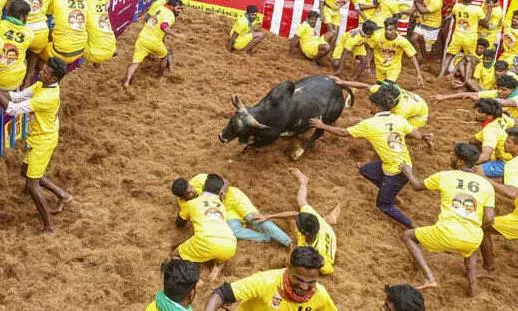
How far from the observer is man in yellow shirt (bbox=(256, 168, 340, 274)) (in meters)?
6.46

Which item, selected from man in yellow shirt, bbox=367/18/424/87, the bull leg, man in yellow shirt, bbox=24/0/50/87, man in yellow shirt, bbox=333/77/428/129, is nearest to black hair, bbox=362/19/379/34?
man in yellow shirt, bbox=367/18/424/87

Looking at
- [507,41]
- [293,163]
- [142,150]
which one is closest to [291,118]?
[293,163]

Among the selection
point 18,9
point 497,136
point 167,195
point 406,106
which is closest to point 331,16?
point 406,106

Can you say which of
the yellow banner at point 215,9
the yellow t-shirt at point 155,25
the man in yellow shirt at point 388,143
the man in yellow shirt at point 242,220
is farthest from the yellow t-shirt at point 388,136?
the yellow banner at point 215,9

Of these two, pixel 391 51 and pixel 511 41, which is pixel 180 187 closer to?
pixel 391 51

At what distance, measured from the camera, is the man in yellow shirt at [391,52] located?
1058 cm

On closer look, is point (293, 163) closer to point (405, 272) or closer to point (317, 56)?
point (405, 272)

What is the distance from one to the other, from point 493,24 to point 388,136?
552cm

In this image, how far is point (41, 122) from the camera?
6965 millimetres

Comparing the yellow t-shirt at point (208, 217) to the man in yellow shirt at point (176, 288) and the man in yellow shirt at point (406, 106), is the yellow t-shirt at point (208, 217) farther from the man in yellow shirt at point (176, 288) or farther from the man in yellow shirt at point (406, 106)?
the man in yellow shirt at point (406, 106)

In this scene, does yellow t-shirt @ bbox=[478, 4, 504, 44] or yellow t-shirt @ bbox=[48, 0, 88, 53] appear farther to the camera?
yellow t-shirt @ bbox=[478, 4, 504, 44]

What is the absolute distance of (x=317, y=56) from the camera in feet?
40.8

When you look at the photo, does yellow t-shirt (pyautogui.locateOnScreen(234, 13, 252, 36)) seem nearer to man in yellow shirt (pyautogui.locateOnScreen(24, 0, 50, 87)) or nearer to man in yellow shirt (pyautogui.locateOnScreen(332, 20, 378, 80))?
man in yellow shirt (pyautogui.locateOnScreen(332, 20, 378, 80))

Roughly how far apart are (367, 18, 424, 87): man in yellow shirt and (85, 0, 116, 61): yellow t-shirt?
13.6 ft
